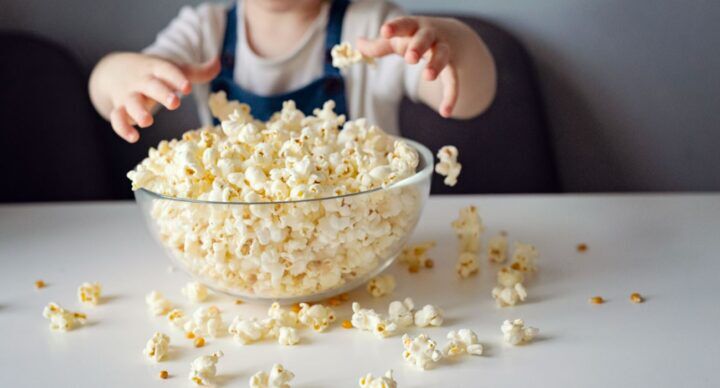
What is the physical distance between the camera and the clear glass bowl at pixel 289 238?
0.75m

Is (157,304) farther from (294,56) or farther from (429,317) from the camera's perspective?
(294,56)

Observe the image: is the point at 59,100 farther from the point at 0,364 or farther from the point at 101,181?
the point at 0,364

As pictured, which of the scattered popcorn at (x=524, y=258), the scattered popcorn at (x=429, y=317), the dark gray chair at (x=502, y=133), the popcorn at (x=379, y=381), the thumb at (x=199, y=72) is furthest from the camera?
the dark gray chair at (x=502, y=133)

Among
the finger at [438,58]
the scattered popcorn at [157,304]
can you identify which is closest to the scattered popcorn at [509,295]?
the finger at [438,58]

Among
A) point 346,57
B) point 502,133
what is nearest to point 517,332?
point 346,57

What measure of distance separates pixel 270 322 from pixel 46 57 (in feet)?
3.86

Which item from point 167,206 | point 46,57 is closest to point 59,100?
point 46,57

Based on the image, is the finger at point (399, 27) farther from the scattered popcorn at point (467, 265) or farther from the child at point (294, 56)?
the child at point (294, 56)

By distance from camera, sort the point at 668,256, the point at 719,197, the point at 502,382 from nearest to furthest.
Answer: the point at 502,382
the point at 668,256
the point at 719,197

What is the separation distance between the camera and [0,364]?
75cm

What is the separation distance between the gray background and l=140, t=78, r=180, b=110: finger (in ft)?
2.90

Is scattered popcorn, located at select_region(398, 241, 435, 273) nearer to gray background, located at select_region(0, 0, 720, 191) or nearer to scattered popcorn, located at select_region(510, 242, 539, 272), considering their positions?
scattered popcorn, located at select_region(510, 242, 539, 272)

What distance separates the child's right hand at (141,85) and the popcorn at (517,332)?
1.36 feet

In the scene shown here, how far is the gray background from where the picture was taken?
1669mm
